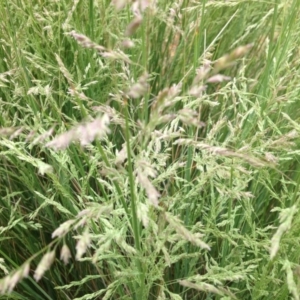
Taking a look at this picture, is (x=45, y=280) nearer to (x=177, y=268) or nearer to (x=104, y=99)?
(x=177, y=268)

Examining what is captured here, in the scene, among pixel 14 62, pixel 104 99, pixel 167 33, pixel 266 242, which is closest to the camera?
pixel 266 242

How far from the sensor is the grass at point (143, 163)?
28.1 inches

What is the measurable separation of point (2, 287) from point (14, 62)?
682mm

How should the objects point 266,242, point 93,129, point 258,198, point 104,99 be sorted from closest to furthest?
point 93,129 → point 266,242 → point 258,198 → point 104,99

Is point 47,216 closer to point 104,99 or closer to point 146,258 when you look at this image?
point 104,99

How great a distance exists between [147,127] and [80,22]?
901 millimetres

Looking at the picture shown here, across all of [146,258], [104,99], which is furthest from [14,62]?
[146,258]

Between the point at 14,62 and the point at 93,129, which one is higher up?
the point at 93,129

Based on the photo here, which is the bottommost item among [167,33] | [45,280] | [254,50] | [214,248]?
[45,280]

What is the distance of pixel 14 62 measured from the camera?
1151 mm

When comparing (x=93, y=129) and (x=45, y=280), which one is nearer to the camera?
(x=93, y=129)

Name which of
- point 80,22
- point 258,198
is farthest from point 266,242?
point 80,22

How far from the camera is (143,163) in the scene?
2.15 feet

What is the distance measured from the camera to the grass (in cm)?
71
